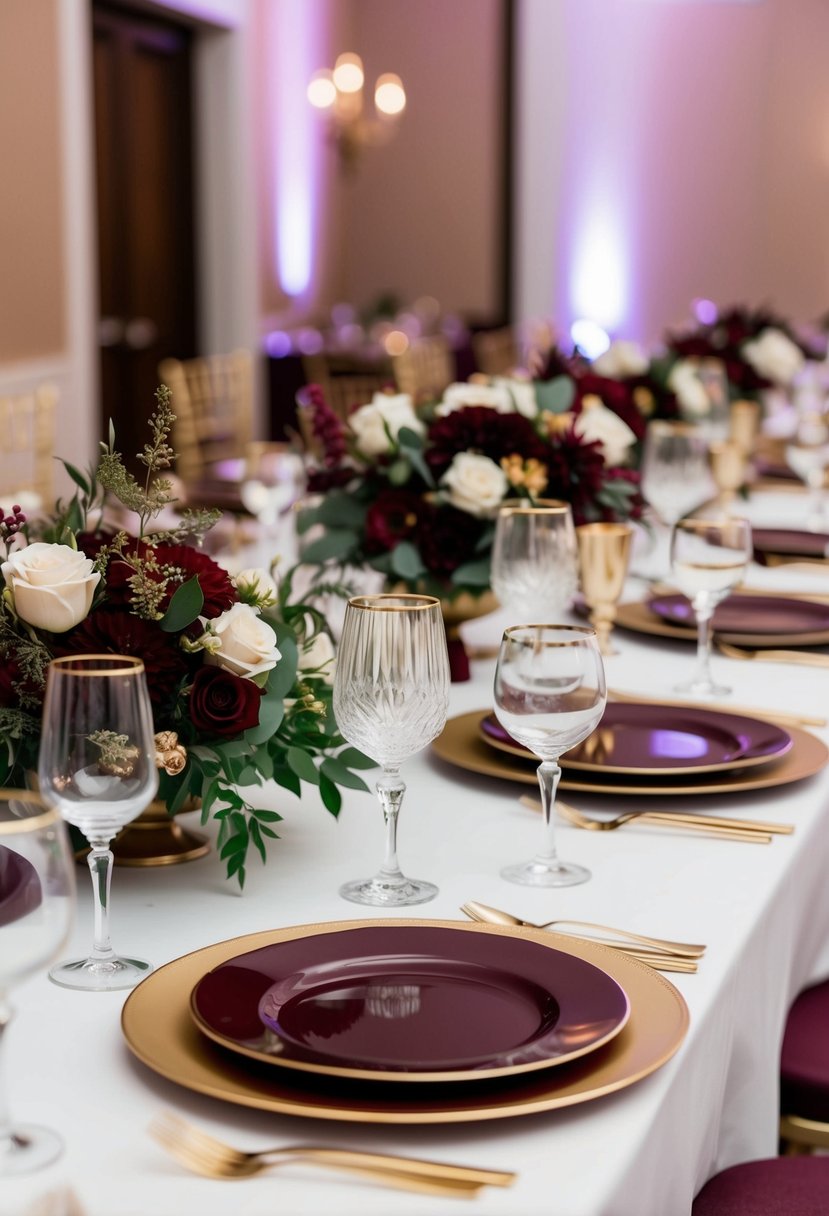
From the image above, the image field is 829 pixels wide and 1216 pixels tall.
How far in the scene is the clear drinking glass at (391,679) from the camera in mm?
1116

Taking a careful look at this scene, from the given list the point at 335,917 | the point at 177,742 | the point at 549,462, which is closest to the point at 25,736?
the point at 177,742

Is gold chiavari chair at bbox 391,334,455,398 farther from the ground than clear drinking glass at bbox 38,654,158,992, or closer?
closer

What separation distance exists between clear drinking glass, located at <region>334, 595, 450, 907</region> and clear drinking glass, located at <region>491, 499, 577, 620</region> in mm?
575

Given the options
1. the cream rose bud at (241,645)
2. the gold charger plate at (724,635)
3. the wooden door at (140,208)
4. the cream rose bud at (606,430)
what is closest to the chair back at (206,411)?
the wooden door at (140,208)

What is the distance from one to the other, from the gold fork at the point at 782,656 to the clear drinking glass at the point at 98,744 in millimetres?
1247

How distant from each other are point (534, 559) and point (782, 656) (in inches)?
19.3

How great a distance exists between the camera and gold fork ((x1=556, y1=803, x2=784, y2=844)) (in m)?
1.37

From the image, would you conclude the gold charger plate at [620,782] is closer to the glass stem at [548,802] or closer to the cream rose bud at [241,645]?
the glass stem at [548,802]

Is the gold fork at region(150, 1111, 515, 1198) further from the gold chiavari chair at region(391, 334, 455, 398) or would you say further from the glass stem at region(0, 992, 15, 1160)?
the gold chiavari chair at region(391, 334, 455, 398)

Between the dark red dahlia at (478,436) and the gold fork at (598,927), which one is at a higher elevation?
the dark red dahlia at (478,436)

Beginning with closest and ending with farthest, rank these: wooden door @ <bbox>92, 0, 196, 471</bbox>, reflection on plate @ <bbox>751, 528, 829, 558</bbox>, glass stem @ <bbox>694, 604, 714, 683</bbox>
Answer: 1. glass stem @ <bbox>694, 604, 714, 683</bbox>
2. reflection on plate @ <bbox>751, 528, 829, 558</bbox>
3. wooden door @ <bbox>92, 0, 196, 471</bbox>

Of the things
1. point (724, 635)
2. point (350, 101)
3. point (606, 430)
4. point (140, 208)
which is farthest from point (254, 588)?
point (350, 101)

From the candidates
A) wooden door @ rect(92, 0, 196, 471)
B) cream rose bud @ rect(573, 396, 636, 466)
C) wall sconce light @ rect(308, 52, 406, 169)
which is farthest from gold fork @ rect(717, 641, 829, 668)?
wall sconce light @ rect(308, 52, 406, 169)

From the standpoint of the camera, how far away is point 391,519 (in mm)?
1941
